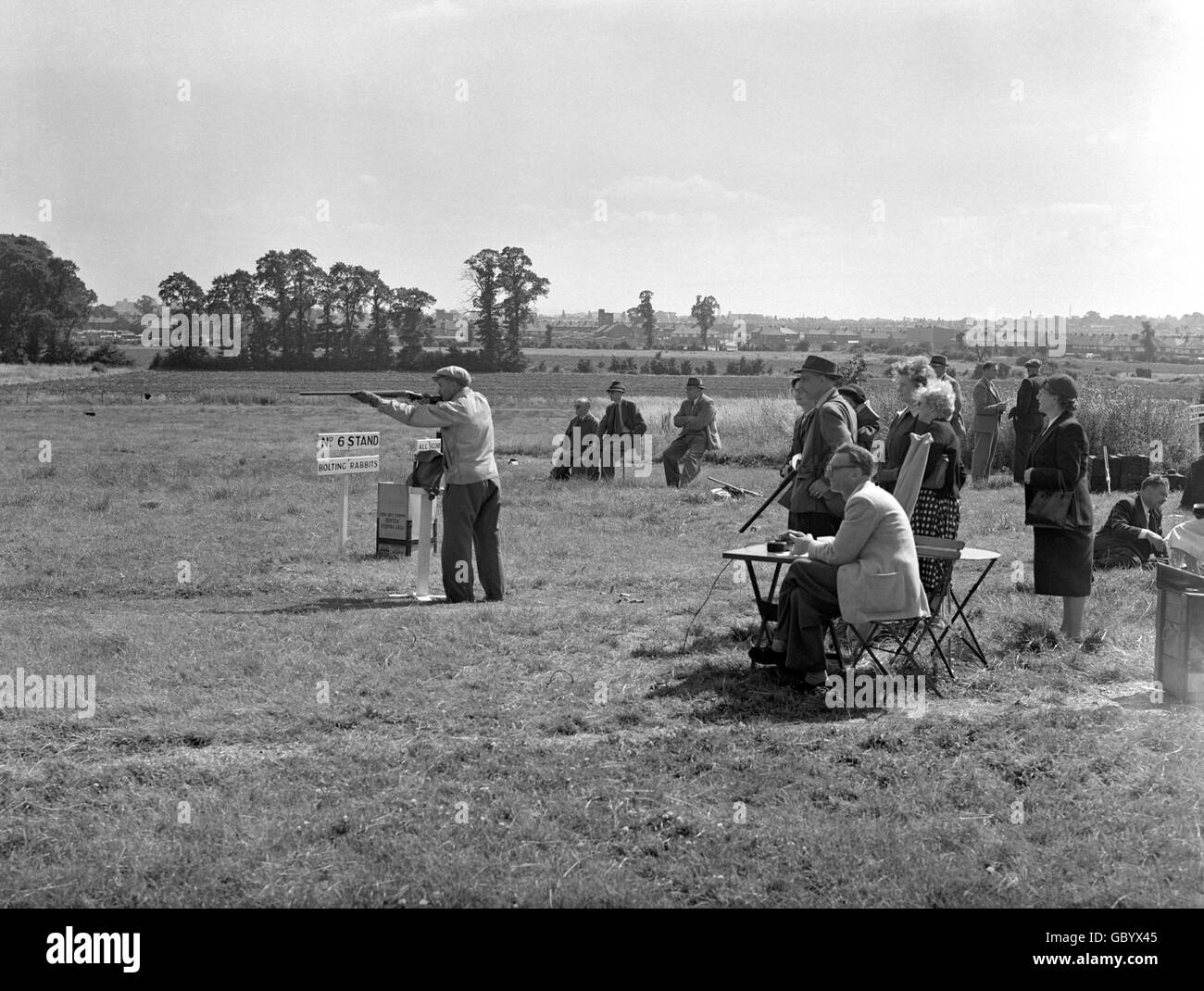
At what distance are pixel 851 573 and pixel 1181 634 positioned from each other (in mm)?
1911

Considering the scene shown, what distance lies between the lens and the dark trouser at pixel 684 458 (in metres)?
18.9

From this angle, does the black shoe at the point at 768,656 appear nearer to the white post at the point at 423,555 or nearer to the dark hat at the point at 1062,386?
the dark hat at the point at 1062,386

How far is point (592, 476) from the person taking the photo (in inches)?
775

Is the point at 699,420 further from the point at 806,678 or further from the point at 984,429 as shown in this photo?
the point at 806,678

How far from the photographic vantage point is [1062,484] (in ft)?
27.0

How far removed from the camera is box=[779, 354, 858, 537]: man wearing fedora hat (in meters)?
8.11

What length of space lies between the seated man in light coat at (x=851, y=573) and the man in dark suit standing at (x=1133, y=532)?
4.93 m

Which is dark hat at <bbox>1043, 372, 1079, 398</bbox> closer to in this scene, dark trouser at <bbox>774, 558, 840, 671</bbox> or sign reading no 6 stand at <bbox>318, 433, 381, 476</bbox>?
dark trouser at <bbox>774, 558, 840, 671</bbox>

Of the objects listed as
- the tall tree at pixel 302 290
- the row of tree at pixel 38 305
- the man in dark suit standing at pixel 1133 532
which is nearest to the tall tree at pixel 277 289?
the tall tree at pixel 302 290

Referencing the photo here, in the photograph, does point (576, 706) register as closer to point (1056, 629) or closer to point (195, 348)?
point (1056, 629)

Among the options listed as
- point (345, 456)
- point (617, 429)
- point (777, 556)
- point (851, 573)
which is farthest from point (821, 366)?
point (617, 429)

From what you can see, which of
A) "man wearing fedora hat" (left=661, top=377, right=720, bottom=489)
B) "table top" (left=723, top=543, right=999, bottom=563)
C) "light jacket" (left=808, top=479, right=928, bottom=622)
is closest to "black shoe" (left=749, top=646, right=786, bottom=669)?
"table top" (left=723, top=543, right=999, bottom=563)
